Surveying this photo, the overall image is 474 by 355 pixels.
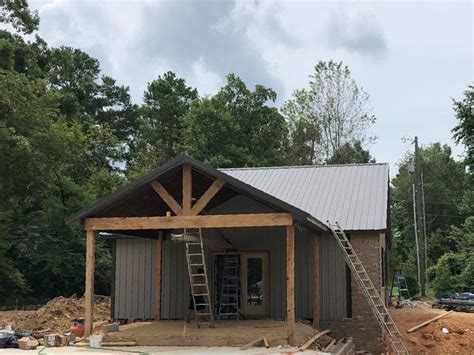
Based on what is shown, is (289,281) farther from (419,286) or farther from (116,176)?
(116,176)

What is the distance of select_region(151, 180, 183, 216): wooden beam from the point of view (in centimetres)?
1370

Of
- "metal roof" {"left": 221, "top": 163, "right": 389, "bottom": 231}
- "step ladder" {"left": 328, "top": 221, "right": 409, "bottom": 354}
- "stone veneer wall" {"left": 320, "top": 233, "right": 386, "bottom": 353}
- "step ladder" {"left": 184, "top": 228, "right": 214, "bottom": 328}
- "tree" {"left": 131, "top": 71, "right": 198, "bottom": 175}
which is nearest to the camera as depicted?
"step ladder" {"left": 328, "top": 221, "right": 409, "bottom": 354}

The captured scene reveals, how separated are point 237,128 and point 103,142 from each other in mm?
9685

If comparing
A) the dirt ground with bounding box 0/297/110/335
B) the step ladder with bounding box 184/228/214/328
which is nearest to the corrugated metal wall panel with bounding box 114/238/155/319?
the dirt ground with bounding box 0/297/110/335

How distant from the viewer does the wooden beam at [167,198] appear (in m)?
13.7

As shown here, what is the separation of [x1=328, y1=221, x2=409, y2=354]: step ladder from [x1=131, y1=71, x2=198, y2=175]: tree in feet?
105

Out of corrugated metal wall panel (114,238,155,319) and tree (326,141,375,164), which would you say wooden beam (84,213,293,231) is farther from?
tree (326,141,375,164)

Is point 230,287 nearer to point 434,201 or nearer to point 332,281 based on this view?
point 332,281

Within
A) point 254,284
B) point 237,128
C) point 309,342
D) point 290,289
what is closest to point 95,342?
point 290,289

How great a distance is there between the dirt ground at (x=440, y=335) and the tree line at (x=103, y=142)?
11.9 meters

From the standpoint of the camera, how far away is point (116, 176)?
38.2m

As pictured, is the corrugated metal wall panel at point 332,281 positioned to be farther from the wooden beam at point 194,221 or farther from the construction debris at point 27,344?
the construction debris at point 27,344

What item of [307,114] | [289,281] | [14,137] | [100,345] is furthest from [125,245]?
[307,114]

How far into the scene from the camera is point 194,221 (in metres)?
13.6
